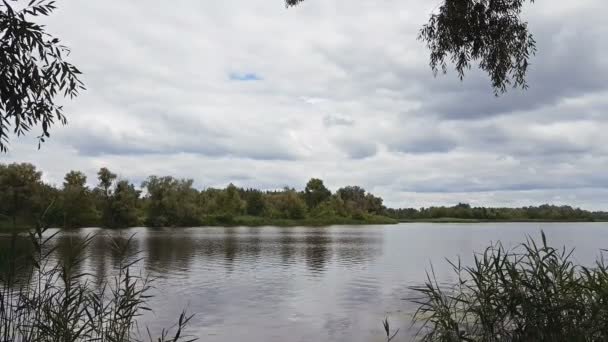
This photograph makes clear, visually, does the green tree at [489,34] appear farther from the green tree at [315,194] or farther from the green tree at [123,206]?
the green tree at [315,194]

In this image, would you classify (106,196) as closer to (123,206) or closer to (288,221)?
(123,206)

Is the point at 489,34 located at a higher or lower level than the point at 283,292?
higher

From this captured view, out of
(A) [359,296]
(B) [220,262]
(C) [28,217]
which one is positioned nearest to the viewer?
(C) [28,217]

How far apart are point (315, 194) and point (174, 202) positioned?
2181 inches

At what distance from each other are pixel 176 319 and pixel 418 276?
1392cm

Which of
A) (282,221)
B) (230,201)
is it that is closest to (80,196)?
(230,201)

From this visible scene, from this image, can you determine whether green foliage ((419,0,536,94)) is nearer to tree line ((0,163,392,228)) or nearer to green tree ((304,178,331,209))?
tree line ((0,163,392,228))

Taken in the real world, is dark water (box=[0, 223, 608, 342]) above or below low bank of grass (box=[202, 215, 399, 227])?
below

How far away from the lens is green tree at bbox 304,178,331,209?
140125 millimetres

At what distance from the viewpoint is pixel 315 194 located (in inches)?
5517

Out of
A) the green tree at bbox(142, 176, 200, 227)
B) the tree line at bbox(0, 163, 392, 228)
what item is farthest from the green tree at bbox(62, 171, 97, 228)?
the green tree at bbox(142, 176, 200, 227)

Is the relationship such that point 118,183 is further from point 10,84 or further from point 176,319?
point 10,84

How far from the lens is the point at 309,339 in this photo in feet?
40.0

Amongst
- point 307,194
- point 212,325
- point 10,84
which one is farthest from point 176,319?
point 307,194
